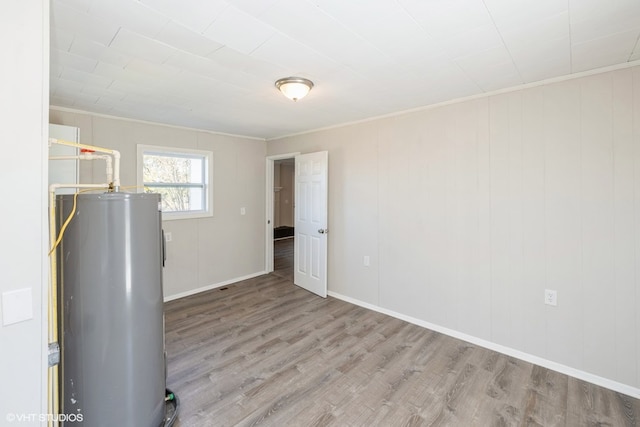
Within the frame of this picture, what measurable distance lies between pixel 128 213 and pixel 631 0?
2.78 meters

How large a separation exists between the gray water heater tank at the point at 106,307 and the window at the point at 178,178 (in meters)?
2.57

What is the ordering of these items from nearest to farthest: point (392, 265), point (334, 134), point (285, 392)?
1. point (285, 392)
2. point (392, 265)
3. point (334, 134)

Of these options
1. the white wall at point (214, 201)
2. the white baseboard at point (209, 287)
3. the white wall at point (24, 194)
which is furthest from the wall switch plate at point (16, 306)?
the white baseboard at point (209, 287)

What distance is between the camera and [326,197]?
13.5 ft

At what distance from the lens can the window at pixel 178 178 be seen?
12.8ft

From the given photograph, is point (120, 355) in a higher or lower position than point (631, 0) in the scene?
lower

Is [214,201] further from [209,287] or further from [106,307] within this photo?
[106,307]

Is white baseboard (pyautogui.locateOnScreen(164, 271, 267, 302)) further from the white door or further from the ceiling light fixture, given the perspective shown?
the ceiling light fixture

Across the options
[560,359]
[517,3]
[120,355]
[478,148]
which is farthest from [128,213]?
[560,359]

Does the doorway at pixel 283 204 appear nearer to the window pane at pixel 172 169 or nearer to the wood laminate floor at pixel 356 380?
the window pane at pixel 172 169

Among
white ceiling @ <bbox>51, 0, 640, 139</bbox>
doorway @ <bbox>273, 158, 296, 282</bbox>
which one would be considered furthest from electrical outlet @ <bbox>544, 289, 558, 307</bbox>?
doorway @ <bbox>273, 158, 296, 282</bbox>

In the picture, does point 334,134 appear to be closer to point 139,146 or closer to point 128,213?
point 139,146

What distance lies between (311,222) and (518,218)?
2575mm

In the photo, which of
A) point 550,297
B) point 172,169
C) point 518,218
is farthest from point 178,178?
point 550,297
